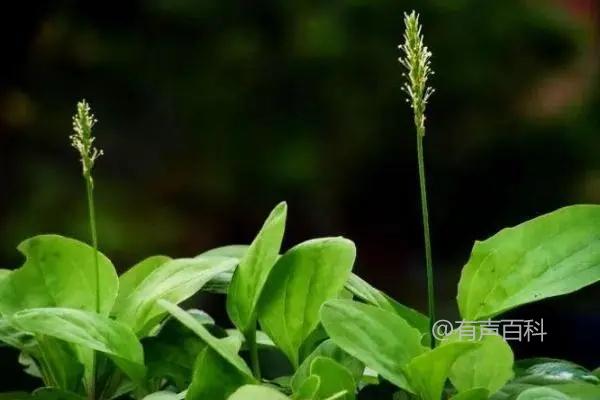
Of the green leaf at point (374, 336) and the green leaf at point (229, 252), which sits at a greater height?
the green leaf at point (229, 252)

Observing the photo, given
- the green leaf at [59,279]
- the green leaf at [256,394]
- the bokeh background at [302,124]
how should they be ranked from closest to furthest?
the green leaf at [256,394], the green leaf at [59,279], the bokeh background at [302,124]

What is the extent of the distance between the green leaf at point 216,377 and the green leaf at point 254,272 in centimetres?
4

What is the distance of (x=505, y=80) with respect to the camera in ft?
3.96

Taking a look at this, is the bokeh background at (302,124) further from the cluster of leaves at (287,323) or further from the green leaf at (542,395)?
the green leaf at (542,395)

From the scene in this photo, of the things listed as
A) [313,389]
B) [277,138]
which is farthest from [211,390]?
[277,138]

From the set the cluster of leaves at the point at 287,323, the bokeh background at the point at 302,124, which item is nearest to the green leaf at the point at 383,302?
the cluster of leaves at the point at 287,323


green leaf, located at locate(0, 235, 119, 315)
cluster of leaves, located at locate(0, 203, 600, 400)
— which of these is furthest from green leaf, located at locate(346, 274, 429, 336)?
green leaf, located at locate(0, 235, 119, 315)

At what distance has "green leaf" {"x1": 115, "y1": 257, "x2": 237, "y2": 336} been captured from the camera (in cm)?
40

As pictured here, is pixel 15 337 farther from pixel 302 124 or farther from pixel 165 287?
pixel 302 124

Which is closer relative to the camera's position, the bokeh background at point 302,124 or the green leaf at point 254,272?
the green leaf at point 254,272

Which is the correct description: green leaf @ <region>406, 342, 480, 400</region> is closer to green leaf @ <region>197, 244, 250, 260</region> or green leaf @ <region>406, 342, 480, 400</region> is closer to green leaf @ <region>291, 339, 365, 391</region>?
green leaf @ <region>291, 339, 365, 391</region>

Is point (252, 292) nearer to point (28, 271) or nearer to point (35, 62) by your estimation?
point (28, 271)

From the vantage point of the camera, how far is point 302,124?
1206 mm

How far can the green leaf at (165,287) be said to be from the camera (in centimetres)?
40
